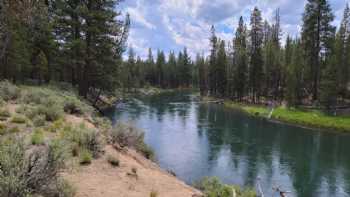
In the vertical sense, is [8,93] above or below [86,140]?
above

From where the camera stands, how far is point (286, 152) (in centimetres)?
2156

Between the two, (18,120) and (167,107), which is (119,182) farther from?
(167,107)

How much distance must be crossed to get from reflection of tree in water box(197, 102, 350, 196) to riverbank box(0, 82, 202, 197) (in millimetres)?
7481

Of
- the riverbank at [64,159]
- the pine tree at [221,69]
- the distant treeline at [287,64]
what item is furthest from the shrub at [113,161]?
the pine tree at [221,69]

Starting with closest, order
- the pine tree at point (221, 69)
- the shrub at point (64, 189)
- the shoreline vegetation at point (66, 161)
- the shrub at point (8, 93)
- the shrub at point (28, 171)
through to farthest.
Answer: the shrub at point (28, 171) < the shoreline vegetation at point (66, 161) < the shrub at point (64, 189) < the shrub at point (8, 93) < the pine tree at point (221, 69)

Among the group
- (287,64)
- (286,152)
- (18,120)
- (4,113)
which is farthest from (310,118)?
(4,113)

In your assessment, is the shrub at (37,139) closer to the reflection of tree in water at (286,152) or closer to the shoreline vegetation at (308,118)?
the reflection of tree in water at (286,152)

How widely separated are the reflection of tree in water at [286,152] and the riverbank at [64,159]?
7.48 metres

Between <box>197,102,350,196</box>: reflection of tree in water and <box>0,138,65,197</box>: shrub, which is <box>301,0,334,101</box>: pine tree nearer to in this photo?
<box>197,102,350,196</box>: reflection of tree in water

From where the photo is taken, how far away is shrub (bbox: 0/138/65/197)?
4672mm

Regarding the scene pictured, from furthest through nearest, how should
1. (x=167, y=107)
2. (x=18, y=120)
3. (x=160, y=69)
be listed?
(x=160, y=69) < (x=167, y=107) < (x=18, y=120)

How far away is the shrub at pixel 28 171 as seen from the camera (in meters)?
4.67

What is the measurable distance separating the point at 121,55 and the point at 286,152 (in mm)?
20809

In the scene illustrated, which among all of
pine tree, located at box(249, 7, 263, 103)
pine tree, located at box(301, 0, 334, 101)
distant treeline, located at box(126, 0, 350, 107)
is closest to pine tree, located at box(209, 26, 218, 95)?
distant treeline, located at box(126, 0, 350, 107)
